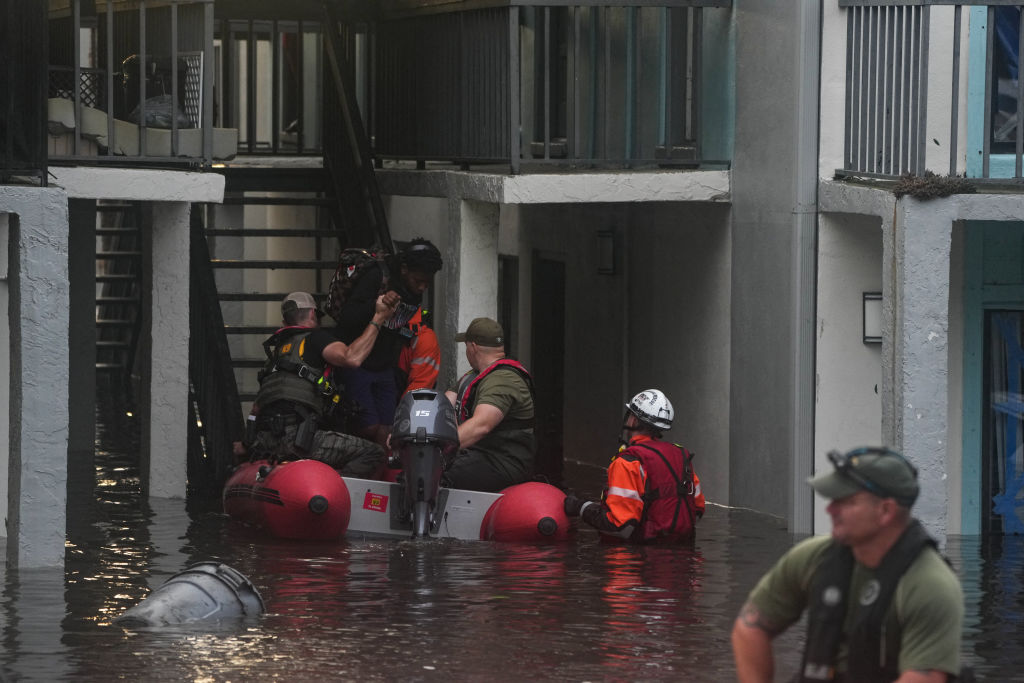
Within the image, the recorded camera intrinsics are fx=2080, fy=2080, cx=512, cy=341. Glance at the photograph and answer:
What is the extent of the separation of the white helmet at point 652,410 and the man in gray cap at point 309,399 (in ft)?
6.55

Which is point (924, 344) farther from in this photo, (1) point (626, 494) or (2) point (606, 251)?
(2) point (606, 251)

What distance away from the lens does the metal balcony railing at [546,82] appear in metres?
14.2

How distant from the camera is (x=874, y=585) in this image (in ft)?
17.4

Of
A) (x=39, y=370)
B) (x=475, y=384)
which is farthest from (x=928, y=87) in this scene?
(x=39, y=370)

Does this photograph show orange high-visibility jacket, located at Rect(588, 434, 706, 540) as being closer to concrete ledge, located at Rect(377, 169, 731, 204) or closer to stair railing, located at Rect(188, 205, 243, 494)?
concrete ledge, located at Rect(377, 169, 731, 204)

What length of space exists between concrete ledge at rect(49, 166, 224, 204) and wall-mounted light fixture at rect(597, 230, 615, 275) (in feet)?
13.5

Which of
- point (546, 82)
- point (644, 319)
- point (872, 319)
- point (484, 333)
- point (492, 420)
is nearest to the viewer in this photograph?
point (492, 420)

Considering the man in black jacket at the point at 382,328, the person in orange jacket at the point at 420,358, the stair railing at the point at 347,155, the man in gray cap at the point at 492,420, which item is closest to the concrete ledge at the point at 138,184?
the man in black jacket at the point at 382,328

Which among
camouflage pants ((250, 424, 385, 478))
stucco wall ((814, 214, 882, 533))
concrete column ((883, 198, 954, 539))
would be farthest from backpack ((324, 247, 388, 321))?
concrete column ((883, 198, 954, 539))

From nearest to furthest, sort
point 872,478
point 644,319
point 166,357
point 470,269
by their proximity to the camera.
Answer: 1. point 872,478
2. point 166,357
3. point 470,269
4. point 644,319

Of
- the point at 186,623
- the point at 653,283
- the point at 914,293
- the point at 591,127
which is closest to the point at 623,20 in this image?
the point at 591,127

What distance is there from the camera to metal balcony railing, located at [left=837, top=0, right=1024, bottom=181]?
39.4 ft

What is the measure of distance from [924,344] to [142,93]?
5.10 metres

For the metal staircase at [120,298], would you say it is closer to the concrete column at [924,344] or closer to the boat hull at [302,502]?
the boat hull at [302,502]
